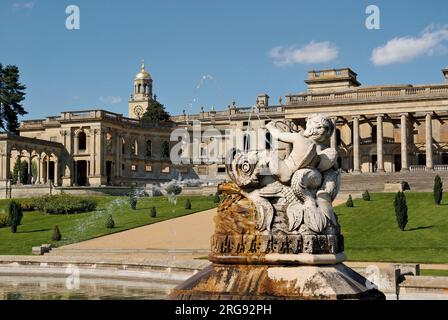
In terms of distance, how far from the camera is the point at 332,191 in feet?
33.4

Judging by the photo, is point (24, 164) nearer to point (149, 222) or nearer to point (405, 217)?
point (149, 222)

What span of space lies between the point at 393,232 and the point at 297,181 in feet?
101

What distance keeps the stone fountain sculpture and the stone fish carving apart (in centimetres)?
2

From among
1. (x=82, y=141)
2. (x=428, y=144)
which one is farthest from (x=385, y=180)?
(x=82, y=141)

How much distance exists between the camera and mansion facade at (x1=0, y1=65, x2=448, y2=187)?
252ft

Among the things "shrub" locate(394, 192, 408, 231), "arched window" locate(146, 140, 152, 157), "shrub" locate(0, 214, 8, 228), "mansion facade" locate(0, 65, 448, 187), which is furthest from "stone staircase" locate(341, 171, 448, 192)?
"arched window" locate(146, 140, 152, 157)

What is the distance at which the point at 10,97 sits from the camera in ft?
292

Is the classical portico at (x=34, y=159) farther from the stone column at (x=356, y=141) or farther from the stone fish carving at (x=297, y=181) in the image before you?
A: the stone fish carving at (x=297, y=181)

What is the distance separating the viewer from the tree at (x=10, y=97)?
8925 centimetres

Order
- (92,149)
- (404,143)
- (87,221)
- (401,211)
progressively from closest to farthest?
1. (401,211)
2. (87,221)
3. (404,143)
4. (92,149)

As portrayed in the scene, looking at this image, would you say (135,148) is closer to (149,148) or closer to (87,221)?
(149,148)

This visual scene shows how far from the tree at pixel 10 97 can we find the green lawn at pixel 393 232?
180 feet

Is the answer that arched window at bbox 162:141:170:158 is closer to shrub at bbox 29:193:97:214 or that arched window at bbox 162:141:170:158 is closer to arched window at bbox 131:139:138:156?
arched window at bbox 131:139:138:156

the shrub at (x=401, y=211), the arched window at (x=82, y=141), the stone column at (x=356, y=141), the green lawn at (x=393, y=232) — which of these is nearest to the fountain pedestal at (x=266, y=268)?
the green lawn at (x=393, y=232)
